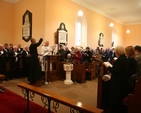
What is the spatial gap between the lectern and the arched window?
3175mm

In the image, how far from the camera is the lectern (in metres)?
5.32

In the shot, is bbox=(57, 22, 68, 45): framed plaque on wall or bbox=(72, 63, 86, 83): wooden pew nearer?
bbox=(72, 63, 86, 83): wooden pew

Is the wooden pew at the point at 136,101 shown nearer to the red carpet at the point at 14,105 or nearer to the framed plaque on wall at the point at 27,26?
the red carpet at the point at 14,105

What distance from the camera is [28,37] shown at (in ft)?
22.9

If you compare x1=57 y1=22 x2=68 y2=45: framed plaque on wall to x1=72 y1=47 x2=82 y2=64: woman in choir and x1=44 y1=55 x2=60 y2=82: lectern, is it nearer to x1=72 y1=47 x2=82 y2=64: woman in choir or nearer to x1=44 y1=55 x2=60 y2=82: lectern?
x1=44 y1=55 x2=60 y2=82: lectern

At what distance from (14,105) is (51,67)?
8.59 feet

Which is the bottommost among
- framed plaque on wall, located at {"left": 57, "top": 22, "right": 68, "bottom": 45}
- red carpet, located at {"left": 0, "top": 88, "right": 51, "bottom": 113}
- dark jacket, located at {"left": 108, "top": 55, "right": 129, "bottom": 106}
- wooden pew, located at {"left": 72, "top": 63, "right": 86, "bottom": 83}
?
red carpet, located at {"left": 0, "top": 88, "right": 51, "bottom": 113}

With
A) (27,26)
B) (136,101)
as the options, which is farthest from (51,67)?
(136,101)

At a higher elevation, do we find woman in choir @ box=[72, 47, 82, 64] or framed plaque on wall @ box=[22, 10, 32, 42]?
framed plaque on wall @ box=[22, 10, 32, 42]

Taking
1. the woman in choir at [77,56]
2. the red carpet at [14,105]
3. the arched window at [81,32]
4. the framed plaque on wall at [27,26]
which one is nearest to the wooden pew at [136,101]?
the red carpet at [14,105]

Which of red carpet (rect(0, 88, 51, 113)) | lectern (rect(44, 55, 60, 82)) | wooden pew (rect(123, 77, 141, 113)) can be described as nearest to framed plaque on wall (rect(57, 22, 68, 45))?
lectern (rect(44, 55, 60, 82))

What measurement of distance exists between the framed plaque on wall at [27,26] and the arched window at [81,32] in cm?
300

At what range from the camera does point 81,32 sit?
8.73 meters

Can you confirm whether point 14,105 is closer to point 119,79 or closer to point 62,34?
point 119,79
